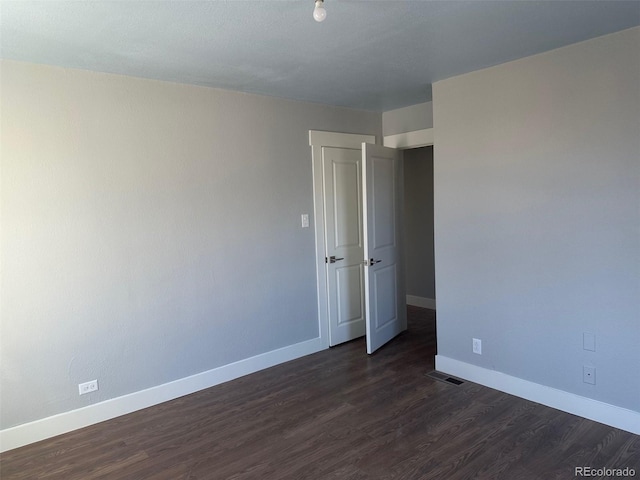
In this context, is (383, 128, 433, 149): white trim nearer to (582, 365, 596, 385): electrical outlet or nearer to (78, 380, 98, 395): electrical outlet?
(582, 365, 596, 385): electrical outlet

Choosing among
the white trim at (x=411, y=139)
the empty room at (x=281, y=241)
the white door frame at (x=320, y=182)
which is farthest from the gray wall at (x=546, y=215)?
the white door frame at (x=320, y=182)

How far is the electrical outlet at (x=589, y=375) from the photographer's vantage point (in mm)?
2791

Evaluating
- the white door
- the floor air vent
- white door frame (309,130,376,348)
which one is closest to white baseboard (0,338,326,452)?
white door frame (309,130,376,348)

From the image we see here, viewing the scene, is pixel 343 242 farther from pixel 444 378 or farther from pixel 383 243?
pixel 444 378

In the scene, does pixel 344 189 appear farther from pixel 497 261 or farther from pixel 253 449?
pixel 253 449

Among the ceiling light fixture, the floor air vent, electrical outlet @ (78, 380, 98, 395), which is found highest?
the ceiling light fixture

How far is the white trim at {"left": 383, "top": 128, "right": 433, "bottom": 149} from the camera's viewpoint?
165 inches

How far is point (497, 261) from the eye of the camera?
3236 millimetres

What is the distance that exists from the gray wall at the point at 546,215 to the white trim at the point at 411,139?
0.65 meters

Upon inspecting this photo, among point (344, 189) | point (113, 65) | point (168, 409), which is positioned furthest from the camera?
point (344, 189)

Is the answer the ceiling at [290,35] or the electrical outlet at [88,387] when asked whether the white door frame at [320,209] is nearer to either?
the ceiling at [290,35]

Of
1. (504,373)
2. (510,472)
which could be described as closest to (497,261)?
(504,373)

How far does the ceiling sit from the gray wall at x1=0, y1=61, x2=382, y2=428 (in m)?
0.30

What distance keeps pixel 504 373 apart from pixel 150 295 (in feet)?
8.97
